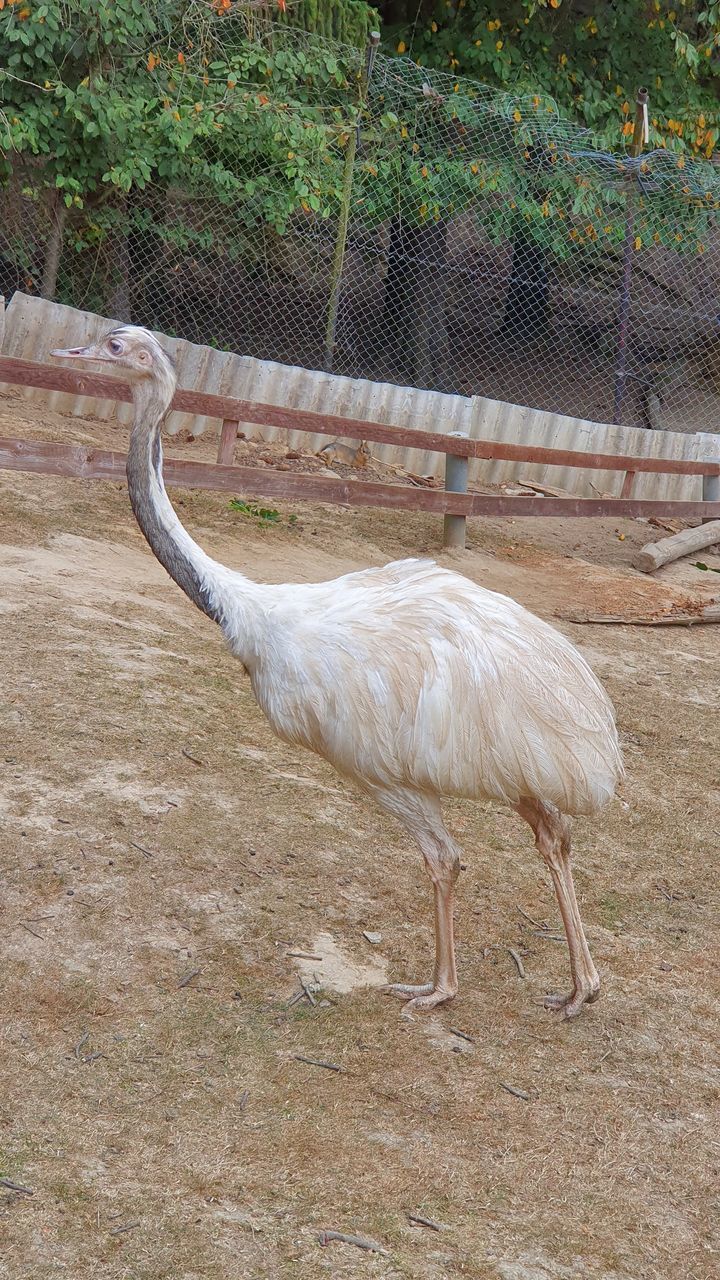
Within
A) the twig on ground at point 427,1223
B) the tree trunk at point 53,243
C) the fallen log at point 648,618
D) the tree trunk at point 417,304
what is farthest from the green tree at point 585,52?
the twig on ground at point 427,1223

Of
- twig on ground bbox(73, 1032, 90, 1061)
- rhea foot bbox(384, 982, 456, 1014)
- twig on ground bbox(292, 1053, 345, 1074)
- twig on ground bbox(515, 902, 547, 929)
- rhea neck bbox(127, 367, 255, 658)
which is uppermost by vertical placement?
rhea neck bbox(127, 367, 255, 658)

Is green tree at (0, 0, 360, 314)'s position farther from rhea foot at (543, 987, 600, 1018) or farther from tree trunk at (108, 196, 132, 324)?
rhea foot at (543, 987, 600, 1018)

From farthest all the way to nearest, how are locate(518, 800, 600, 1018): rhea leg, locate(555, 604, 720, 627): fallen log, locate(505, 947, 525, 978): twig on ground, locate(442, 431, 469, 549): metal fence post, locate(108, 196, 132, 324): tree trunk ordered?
locate(108, 196, 132, 324): tree trunk, locate(442, 431, 469, 549): metal fence post, locate(555, 604, 720, 627): fallen log, locate(505, 947, 525, 978): twig on ground, locate(518, 800, 600, 1018): rhea leg

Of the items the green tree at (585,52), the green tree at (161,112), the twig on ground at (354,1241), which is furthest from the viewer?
→ the green tree at (585,52)

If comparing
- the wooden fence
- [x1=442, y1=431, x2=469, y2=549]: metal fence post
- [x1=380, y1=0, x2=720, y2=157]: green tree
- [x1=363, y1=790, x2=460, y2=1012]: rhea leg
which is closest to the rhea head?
[x1=363, y1=790, x2=460, y2=1012]: rhea leg

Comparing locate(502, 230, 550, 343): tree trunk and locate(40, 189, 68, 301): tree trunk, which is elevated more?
locate(502, 230, 550, 343): tree trunk

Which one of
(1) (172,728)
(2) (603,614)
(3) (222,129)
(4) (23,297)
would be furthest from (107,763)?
(3) (222,129)

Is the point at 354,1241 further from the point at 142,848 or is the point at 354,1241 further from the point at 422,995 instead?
the point at 142,848

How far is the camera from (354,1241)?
289cm

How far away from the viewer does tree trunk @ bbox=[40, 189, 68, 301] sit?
10.9 metres

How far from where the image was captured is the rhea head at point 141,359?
152 inches

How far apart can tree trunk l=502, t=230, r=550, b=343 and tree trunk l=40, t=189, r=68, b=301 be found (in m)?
4.03

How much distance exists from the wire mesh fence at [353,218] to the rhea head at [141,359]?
6.82 meters

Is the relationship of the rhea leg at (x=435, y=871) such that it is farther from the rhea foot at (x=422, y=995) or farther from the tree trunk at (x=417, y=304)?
the tree trunk at (x=417, y=304)
